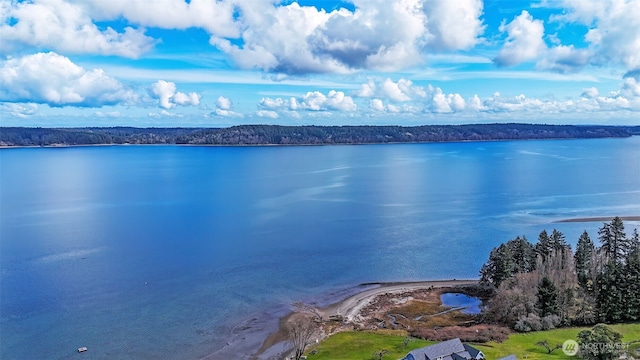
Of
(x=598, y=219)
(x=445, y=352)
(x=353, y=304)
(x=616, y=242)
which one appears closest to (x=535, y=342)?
(x=445, y=352)

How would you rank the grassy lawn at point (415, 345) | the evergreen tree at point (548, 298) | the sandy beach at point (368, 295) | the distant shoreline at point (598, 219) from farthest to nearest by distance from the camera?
1. the distant shoreline at point (598, 219)
2. the sandy beach at point (368, 295)
3. the evergreen tree at point (548, 298)
4. the grassy lawn at point (415, 345)

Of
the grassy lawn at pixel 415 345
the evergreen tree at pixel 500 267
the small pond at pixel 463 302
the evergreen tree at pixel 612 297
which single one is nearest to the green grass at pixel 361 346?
the grassy lawn at pixel 415 345

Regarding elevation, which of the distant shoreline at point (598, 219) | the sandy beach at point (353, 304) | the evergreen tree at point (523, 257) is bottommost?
the sandy beach at point (353, 304)

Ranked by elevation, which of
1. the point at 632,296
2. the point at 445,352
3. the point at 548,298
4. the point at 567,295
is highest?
the point at 632,296

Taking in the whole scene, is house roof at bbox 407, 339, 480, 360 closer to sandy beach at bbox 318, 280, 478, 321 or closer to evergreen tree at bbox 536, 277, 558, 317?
evergreen tree at bbox 536, 277, 558, 317

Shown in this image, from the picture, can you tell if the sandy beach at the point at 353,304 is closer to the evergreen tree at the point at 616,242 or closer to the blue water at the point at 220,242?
the blue water at the point at 220,242

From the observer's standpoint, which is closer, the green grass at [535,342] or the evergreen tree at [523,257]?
the green grass at [535,342]

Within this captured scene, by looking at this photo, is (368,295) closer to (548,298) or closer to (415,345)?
(415,345)

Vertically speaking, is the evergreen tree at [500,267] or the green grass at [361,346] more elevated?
the evergreen tree at [500,267]

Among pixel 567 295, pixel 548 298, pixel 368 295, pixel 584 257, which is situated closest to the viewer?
pixel 548 298
